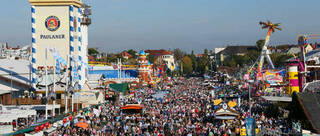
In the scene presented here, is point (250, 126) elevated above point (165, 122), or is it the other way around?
point (250, 126)

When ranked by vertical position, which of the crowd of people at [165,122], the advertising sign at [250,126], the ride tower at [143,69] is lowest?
the crowd of people at [165,122]

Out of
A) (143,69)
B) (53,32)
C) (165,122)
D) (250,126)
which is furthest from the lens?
(143,69)

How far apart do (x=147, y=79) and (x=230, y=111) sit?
5023cm

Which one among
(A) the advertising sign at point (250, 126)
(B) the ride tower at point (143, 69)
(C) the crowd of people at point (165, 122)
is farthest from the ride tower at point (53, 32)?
(B) the ride tower at point (143, 69)

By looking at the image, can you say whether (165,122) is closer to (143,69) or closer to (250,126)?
(250,126)

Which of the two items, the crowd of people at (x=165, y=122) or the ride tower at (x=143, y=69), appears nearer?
the crowd of people at (x=165, y=122)

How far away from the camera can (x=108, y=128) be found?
2609 centimetres

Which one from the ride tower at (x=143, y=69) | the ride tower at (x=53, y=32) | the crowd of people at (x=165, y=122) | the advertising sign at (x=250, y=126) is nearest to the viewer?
the advertising sign at (x=250, y=126)

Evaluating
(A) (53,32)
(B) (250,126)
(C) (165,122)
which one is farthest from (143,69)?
(B) (250,126)

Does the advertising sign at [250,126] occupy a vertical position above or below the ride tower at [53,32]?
below

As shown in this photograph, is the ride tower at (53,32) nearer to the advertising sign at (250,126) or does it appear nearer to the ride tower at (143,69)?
the advertising sign at (250,126)

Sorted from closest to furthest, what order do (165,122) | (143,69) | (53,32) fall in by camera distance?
1. (165,122)
2. (53,32)
3. (143,69)

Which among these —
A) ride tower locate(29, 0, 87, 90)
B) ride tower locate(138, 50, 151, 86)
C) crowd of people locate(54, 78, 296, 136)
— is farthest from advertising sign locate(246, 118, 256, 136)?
ride tower locate(138, 50, 151, 86)

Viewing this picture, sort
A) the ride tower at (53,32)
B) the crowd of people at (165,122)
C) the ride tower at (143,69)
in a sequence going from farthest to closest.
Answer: the ride tower at (143,69), the ride tower at (53,32), the crowd of people at (165,122)
